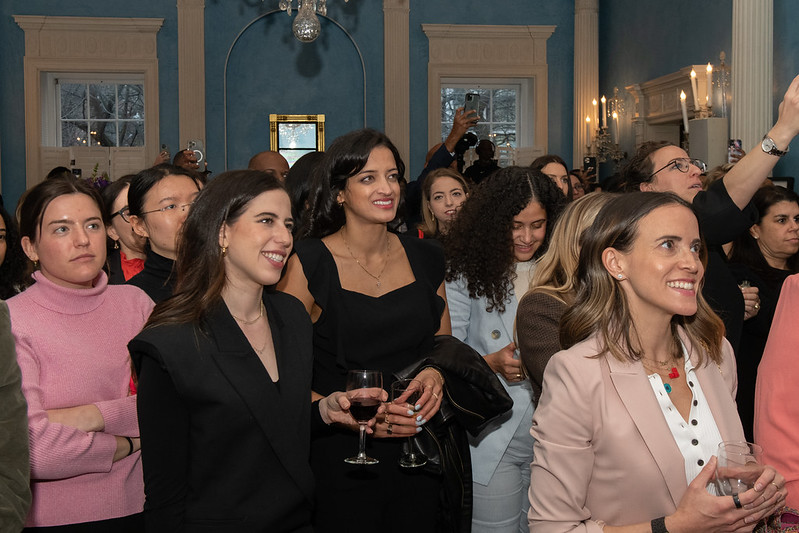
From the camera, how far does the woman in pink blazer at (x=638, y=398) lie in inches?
72.5

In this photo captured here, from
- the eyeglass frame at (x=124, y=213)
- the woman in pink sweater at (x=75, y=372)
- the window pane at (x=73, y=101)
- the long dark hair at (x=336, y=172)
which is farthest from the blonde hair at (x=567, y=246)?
the window pane at (x=73, y=101)

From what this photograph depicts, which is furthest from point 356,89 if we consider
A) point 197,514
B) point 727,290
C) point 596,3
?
point 197,514

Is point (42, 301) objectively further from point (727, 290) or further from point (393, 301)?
point (727, 290)

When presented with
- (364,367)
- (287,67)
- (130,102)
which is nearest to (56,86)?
(130,102)

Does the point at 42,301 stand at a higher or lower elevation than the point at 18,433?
higher

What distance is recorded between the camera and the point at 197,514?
1955 mm

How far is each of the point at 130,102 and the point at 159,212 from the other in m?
9.61

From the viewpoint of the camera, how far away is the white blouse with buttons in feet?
6.21

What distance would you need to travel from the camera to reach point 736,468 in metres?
1.67

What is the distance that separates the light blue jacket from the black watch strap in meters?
1.08

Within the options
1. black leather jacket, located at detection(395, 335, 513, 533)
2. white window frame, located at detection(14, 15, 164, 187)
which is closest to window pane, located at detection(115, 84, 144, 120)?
white window frame, located at detection(14, 15, 164, 187)

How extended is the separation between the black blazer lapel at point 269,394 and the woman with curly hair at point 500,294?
0.88 metres

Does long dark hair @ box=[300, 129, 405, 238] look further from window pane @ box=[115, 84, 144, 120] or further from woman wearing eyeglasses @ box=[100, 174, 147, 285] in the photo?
window pane @ box=[115, 84, 144, 120]

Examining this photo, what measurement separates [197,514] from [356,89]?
34.1 ft
